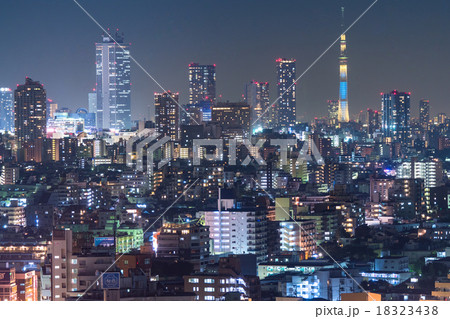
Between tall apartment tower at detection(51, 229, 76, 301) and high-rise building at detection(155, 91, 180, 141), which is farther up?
high-rise building at detection(155, 91, 180, 141)

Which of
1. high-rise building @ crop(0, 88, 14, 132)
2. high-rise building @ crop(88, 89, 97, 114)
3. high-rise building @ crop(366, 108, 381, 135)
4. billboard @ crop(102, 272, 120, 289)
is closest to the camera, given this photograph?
billboard @ crop(102, 272, 120, 289)

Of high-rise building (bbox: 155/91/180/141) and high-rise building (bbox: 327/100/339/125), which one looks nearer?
high-rise building (bbox: 327/100/339/125)

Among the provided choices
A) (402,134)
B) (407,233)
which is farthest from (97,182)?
(402,134)

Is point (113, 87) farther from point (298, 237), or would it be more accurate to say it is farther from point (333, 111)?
point (298, 237)

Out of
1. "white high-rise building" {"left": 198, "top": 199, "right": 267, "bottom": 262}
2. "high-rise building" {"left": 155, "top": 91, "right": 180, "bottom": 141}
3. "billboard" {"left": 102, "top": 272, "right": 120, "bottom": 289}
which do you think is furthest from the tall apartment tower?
"high-rise building" {"left": 155, "top": 91, "right": 180, "bottom": 141}

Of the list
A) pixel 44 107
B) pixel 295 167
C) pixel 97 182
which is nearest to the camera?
pixel 97 182

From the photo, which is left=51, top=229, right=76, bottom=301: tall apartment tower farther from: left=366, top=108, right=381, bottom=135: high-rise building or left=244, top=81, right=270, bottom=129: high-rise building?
left=366, top=108, right=381, bottom=135: high-rise building
